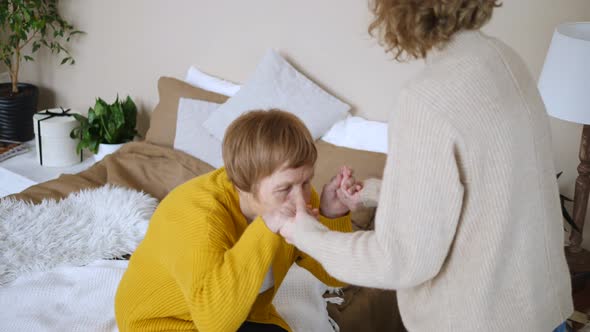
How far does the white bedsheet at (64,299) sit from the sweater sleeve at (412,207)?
3.41 ft

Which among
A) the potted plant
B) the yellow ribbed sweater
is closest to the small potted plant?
the potted plant

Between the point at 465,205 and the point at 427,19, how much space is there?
0.33 meters

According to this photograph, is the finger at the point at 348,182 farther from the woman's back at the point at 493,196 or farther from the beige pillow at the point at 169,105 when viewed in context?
the beige pillow at the point at 169,105

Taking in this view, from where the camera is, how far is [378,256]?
1.21 metres

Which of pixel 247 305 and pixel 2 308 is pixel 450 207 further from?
pixel 2 308

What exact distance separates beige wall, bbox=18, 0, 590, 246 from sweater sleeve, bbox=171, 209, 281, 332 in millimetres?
1335

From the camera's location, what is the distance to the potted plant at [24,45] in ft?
11.9

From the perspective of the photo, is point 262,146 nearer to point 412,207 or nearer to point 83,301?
point 412,207

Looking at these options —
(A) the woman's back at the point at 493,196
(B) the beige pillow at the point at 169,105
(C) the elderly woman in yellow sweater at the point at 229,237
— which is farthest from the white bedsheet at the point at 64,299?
(A) the woman's back at the point at 493,196

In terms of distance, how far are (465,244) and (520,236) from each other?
0.36ft

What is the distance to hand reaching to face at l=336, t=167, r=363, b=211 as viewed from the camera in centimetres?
159

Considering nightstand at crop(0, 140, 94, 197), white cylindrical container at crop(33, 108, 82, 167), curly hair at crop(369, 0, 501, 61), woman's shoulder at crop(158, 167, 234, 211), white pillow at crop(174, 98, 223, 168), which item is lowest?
nightstand at crop(0, 140, 94, 197)

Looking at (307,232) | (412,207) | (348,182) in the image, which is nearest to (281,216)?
(307,232)

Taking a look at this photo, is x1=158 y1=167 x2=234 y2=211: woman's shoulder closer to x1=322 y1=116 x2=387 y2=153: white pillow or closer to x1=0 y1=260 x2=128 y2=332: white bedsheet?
x1=0 y1=260 x2=128 y2=332: white bedsheet
